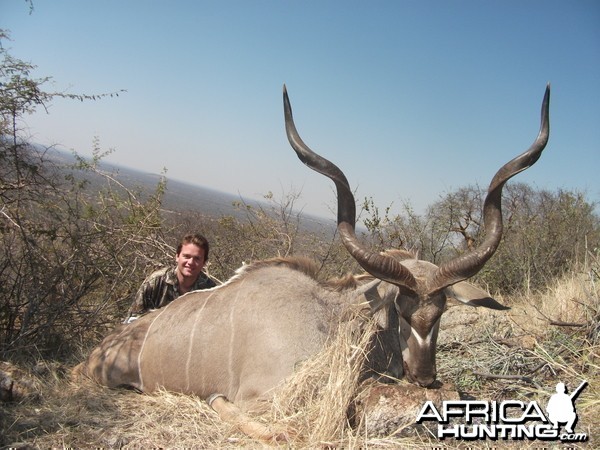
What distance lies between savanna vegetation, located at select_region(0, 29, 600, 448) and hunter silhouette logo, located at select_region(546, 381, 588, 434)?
92 millimetres

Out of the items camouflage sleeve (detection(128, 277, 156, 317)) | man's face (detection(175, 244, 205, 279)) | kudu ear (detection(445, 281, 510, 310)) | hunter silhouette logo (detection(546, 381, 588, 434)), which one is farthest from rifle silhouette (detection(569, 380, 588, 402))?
camouflage sleeve (detection(128, 277, 156, 317))

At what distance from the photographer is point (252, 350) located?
3098 mm

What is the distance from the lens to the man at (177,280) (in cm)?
400

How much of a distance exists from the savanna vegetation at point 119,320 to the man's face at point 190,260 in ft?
2.91

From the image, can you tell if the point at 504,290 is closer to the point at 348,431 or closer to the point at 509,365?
the point at 509,365

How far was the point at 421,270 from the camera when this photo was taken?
11.0 ft

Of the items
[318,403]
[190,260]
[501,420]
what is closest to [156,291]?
[190,260]

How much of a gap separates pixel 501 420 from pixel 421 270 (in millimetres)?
1101

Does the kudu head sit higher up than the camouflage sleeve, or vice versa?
the kudu head

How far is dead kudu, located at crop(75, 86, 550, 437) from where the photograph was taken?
9.89ft

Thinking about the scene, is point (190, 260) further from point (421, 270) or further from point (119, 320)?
point (421, 270)

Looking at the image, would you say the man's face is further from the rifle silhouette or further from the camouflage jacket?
the rifle silhouette

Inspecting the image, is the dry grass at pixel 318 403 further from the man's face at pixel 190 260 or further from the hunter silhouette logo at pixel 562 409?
the man's face at pixel 190 260

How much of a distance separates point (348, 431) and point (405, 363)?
820mm
